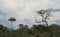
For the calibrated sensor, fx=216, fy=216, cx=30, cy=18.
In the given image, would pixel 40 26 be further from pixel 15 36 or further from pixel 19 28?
pixel 15 36

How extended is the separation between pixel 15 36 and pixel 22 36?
133cm

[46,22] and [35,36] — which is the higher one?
[46,22]

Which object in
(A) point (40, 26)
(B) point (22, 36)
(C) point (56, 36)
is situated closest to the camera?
(C) point (56, 36)

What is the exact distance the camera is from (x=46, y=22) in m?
31.4

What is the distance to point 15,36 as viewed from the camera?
32531mm

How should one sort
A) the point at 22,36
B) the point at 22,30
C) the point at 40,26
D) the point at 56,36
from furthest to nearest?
1. the point at 40,26
2. the point at 22,30
3. the point at 22,36
4. the point at 56,36

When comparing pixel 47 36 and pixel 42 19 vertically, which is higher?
pixel 42 19

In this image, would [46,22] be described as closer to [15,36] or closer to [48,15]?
[48,15]

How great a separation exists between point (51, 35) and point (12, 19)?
2071cm

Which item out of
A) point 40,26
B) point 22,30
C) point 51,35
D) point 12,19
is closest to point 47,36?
point 51,35

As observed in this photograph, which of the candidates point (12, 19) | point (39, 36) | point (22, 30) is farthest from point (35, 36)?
point (12, 19)

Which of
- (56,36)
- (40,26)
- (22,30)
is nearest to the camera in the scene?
(56,36)

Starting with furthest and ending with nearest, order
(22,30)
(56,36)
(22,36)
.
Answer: (22,30) → (22,36) → (56,36)

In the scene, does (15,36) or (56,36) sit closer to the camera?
(56,36)
